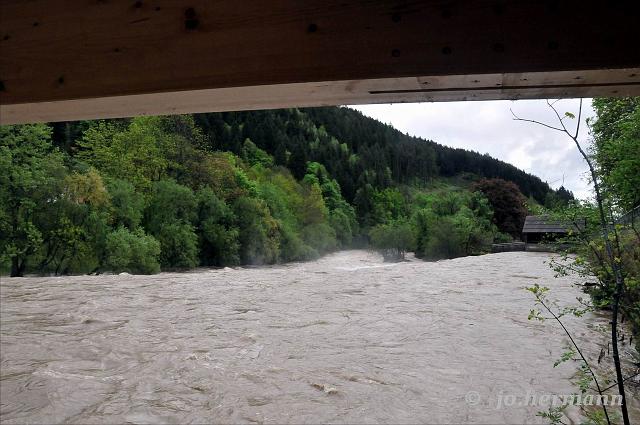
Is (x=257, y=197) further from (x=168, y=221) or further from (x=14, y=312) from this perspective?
(x=14, y=312)

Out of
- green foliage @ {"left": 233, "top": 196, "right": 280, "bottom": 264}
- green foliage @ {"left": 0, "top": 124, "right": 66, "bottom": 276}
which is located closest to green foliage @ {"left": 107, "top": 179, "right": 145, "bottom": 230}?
green foliage @ {"left": 0, "top": 124, "right": 66, "bottom": 276}

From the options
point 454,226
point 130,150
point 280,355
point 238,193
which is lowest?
point 280,355

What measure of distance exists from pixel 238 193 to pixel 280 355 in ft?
35.8

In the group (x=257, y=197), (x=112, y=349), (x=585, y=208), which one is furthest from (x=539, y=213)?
(x=257, y=197)

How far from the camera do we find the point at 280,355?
162 inches

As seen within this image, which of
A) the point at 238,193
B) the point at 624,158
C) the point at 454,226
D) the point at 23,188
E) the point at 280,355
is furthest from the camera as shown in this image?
the point at 454,226

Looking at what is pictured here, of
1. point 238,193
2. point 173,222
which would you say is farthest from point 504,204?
point 173,222

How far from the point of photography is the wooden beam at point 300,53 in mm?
708

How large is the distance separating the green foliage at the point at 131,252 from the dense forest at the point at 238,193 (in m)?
0.04

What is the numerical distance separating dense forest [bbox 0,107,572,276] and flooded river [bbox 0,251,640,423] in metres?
1.45

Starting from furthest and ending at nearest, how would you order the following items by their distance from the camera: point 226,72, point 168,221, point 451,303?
point 168,221 → point 451,303 → point 226,72

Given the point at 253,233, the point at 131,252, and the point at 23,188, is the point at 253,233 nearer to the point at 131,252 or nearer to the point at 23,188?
the point at 131,252

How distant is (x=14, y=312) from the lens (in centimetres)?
579

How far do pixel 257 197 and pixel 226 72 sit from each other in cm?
1473
